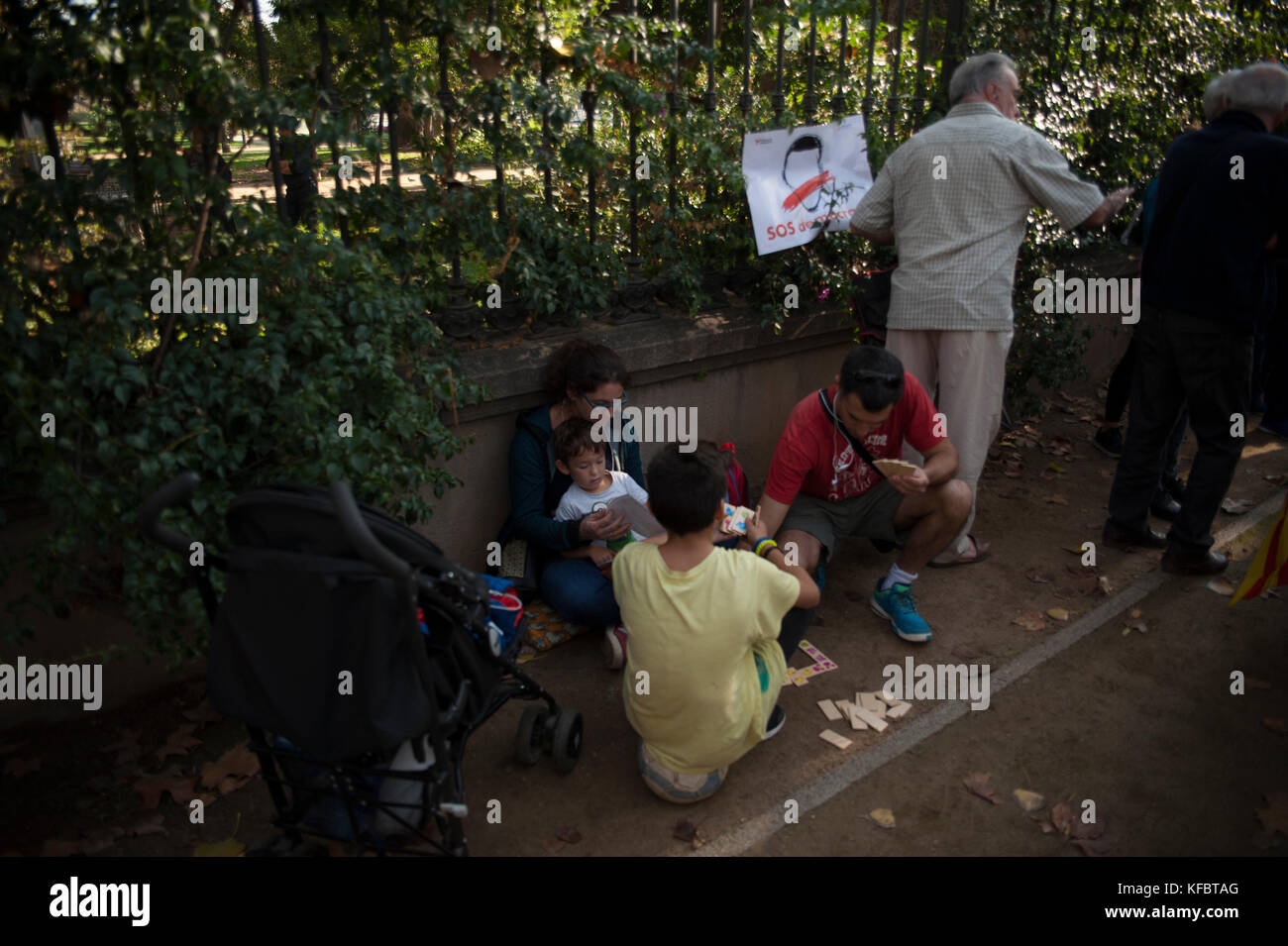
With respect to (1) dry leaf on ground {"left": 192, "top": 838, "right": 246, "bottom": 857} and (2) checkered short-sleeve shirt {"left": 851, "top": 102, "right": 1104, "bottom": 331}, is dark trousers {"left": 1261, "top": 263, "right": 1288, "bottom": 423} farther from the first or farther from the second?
(1) dry leaf on ground {"left": 192, "top": 838, "right": 246, "bottom": 857}

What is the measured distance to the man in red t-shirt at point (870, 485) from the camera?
3.95m

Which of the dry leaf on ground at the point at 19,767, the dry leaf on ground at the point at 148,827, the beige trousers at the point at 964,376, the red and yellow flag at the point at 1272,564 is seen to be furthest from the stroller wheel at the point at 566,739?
the red and yellow flag at the point at 1272,564

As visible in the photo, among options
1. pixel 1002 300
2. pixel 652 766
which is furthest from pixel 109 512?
pixel 1002 300

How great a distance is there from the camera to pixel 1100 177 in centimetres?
615

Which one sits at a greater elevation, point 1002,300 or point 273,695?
point 1002,300

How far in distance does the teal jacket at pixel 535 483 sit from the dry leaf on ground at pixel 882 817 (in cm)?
158

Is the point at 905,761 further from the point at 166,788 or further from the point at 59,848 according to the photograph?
the point at 59,848

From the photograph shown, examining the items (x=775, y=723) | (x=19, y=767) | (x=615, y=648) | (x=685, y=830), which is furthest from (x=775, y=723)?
(x=19, y=767)

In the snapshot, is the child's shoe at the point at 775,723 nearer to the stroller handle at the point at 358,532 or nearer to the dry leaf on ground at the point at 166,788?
the stroller handle at the point at 358,532

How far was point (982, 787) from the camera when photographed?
10.9 feet

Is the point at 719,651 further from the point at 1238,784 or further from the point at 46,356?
the point at 46,356

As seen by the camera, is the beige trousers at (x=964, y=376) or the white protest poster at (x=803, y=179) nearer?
the beige trousers at (x=964, y=376)

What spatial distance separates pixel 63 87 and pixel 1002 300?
3.84 m

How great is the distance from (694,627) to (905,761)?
1135mm
